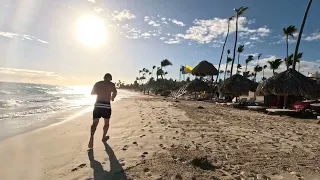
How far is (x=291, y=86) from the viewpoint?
15672 mm

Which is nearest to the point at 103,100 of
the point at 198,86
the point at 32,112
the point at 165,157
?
the point at 165,157

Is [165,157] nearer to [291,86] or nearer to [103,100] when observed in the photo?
[103,100]

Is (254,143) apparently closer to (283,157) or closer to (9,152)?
(283,157)

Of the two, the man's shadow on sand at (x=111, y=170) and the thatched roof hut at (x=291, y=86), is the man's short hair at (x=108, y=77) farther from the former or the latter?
the thatched roof hut at (x=291, y=86)

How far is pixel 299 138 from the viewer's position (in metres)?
6.86

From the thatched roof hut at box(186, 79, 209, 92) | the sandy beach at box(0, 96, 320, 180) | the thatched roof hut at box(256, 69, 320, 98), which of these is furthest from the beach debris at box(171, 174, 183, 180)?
the thatched roof hut at box(186, 79, 209, 92)

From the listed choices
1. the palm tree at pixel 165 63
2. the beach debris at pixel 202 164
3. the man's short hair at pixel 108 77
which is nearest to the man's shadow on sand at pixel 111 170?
the beach debris at pixel 202 164

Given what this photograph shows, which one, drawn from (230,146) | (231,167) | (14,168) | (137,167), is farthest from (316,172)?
(14,168)

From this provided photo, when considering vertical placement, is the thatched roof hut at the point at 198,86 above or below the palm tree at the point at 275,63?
below

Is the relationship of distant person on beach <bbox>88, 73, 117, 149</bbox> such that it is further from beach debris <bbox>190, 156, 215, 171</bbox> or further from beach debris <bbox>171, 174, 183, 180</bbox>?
beach debris <bbox>171, 174, 183, 180</bbox>

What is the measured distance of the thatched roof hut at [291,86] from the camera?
15.6m

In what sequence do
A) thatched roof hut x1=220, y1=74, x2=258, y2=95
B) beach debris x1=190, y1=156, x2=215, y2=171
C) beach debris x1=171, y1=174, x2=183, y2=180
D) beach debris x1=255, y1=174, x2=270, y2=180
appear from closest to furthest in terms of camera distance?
beach debris x1=171, y1=174, x2=183, y2=180
beach debris x1=255, y1=174, x2=270, y2=180
beach debris x1=190, y1=156, x2=215, y2=171
thatched roof hut x1=220, y1=74, x2=258, y2=95

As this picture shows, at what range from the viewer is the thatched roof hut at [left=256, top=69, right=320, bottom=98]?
15550mm

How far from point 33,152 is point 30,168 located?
1.32 meters
